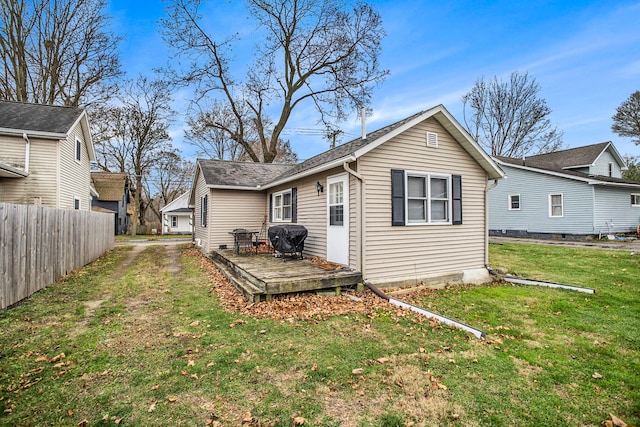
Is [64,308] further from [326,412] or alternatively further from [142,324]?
[326,412]

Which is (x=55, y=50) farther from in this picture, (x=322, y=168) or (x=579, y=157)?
(x=579, y=157)

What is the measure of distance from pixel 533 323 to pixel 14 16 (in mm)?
27167

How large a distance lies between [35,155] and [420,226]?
47.8 feet

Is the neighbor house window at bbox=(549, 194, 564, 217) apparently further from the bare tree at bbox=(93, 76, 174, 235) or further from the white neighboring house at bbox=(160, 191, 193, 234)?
the white neighboring house at bbox=(160, 191, 193, 234)

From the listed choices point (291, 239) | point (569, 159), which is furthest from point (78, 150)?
point (569, 159)

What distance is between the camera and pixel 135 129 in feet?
92.0

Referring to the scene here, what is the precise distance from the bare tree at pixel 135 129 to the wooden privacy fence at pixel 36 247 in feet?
59.2

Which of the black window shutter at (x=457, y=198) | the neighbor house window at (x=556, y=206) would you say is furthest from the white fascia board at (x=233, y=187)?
the neighbor house window at (x=556, y=206)

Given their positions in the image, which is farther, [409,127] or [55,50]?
[55,50]

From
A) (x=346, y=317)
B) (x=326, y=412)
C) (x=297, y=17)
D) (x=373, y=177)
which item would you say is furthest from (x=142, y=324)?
(x=297, y=17)

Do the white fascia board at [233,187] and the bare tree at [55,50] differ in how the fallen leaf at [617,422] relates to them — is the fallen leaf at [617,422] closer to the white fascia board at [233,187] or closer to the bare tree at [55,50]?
the white fascia board at [233,187]

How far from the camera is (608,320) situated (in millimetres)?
5223

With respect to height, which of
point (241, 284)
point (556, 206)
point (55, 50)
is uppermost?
point (55, 50)

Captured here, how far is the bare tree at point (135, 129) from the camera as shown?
85.1 ft
